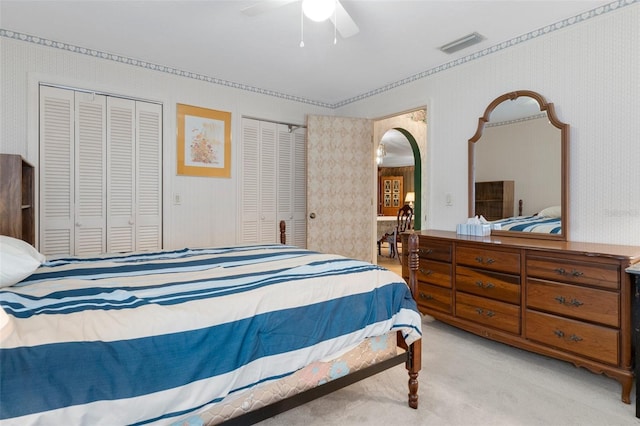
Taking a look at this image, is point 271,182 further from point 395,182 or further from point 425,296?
point 395,182

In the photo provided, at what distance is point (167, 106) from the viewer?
3.68m

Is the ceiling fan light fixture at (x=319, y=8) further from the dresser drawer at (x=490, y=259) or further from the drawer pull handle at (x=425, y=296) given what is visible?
the drawer pull handle at (x=425, y=296)

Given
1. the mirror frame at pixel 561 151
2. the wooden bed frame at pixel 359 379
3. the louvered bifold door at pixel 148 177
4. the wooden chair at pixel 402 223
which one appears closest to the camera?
the wooden bed frame at pixel 359 379

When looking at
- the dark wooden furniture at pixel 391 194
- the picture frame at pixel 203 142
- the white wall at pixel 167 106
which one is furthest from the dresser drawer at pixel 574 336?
the dark wooden furniture at pixel 391 194

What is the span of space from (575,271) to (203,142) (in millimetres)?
3640

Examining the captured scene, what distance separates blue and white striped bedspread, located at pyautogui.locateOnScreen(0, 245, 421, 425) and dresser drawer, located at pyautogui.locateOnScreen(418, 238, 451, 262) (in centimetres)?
118

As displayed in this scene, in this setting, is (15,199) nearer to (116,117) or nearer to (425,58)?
(116,117)

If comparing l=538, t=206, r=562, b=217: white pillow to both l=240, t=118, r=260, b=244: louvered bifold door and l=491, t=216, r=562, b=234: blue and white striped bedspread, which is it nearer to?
l=491, t=216, r=562, b=234: blue and white striped bedspread

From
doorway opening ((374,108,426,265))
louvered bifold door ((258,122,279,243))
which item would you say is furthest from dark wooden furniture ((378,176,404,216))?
louvered bifold door ((258,122,279,243))

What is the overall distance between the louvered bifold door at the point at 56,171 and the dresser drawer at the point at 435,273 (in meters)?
3.33

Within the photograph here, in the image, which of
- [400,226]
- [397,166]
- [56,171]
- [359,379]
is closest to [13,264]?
[359,379]

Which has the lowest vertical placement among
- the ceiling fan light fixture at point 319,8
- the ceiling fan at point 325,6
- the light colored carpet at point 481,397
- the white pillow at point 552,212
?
the light colored carpet at point 481,397

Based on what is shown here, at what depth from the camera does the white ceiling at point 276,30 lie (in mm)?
2500

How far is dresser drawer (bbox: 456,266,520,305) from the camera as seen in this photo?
8.23 feet
